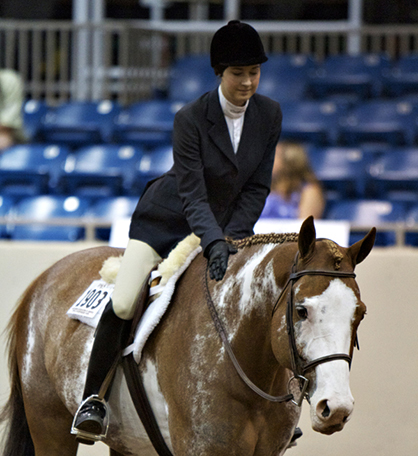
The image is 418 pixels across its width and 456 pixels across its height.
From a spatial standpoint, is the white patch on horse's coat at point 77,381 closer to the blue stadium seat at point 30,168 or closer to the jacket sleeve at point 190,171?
the jacket sleeve at point 190,171

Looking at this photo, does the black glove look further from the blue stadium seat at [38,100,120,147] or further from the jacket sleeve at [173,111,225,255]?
the blue stadium seat at [38,100,120,147]

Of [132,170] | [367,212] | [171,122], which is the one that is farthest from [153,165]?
[367,212]

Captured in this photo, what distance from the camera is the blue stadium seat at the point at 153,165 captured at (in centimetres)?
604

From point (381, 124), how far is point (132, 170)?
241cm

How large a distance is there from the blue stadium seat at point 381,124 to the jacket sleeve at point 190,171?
14.5ft

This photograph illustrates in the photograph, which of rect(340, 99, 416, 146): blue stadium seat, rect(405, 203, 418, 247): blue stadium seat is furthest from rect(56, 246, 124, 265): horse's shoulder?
rect(340, 99, 416, 146): blue stadium seat

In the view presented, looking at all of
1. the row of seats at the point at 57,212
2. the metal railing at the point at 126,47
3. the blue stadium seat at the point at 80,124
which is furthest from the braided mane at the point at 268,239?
the metal railing at the point at 126,47

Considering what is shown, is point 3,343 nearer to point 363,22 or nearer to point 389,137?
point 389,137

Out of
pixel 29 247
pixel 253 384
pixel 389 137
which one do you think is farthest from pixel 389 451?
pixel 389 137

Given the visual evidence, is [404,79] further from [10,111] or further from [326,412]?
[326,412]

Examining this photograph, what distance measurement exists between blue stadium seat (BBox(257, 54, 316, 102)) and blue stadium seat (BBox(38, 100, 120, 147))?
5.45 feet

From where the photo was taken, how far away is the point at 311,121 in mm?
6500

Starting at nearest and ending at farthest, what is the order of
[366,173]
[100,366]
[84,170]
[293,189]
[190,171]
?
[190,171], [100,366], [293,189], [366,173], [84,170]

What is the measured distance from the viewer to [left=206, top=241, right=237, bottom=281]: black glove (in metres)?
2.09
